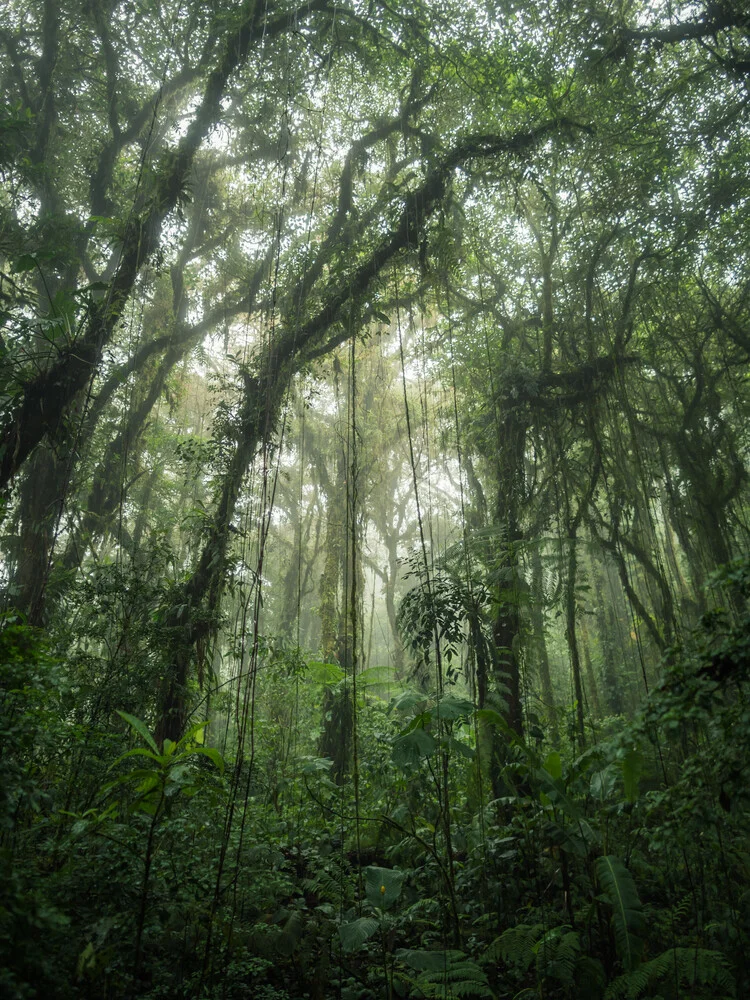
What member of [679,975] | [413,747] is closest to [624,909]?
[679,975]

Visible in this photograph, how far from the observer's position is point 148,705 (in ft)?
12.7

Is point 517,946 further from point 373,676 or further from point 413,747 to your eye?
point 373,676

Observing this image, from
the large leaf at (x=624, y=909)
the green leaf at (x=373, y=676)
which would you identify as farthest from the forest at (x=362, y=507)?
the green leaf at (x=373, y=676)

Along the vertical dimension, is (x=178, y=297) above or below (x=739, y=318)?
above

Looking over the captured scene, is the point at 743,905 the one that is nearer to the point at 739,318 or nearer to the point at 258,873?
the point at 258,873

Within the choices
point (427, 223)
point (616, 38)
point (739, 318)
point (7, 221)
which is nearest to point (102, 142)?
point (7, 221)

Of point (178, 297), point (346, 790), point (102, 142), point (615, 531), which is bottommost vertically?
point (346, 790)

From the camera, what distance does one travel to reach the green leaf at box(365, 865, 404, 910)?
8.37 feet

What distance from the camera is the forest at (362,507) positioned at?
7.02 feet

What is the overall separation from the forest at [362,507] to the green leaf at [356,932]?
4 centimetres

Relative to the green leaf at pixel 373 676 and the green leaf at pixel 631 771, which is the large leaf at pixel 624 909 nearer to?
the green leaf at pixel 631 771

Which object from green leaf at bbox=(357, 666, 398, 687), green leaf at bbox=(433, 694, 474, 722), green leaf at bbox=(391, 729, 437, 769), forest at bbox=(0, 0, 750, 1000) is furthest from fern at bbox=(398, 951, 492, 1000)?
green leaf at bbox=(357, 666, 398, 687)

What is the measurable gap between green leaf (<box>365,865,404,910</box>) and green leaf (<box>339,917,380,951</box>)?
180mm

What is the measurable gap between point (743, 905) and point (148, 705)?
11.3 feet
